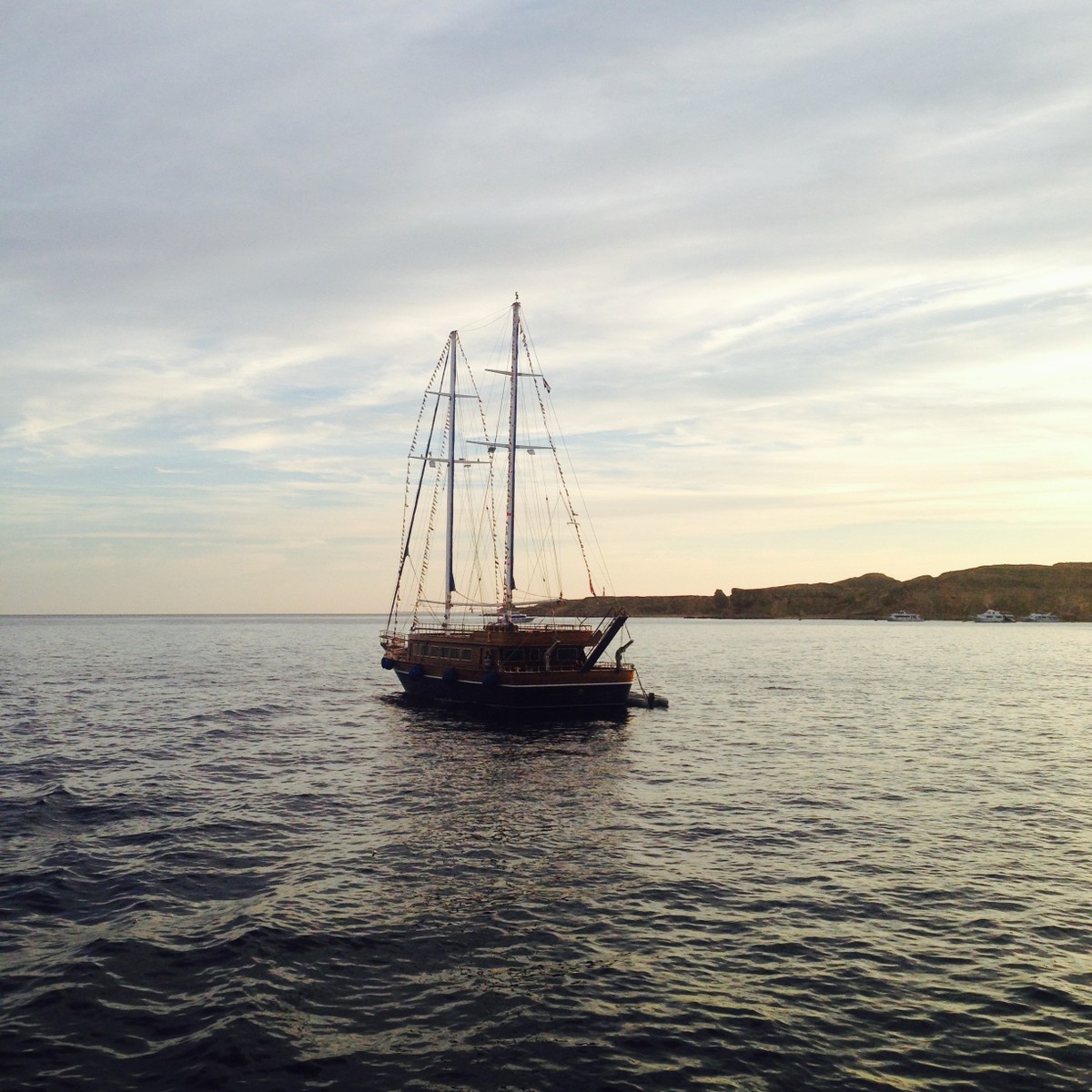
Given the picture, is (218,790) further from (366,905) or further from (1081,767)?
(1081,767)

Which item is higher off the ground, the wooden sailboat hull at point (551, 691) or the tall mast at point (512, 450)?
the tall mast at point (512, 450)

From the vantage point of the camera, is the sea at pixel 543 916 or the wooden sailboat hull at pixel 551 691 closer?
the sea at pixel 543 916

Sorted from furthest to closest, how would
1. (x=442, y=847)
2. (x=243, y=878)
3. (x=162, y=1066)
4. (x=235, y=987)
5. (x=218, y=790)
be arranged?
(x=218, y=790) < (x=442, y=847) < (x=243, y=878) < (x=235, y=987) < (x=162, y=1066)

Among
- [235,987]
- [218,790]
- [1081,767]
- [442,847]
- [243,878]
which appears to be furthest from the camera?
[1081,767]

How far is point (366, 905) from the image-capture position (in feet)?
55.9

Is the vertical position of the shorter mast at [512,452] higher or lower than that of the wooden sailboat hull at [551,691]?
higher

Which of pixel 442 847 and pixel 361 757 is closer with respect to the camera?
pixel 442 847

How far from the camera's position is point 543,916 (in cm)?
1661

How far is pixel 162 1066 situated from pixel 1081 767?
3657 centimetres

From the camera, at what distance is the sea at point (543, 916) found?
11.4m

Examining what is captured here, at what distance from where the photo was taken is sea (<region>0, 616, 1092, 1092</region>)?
37.4 ft

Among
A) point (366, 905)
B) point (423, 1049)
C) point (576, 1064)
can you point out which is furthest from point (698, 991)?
point (366, 905)

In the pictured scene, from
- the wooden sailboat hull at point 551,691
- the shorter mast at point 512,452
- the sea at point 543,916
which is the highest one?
the shorter mast at point 512,452

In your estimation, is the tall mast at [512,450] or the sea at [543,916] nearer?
the sea at [543,916]
